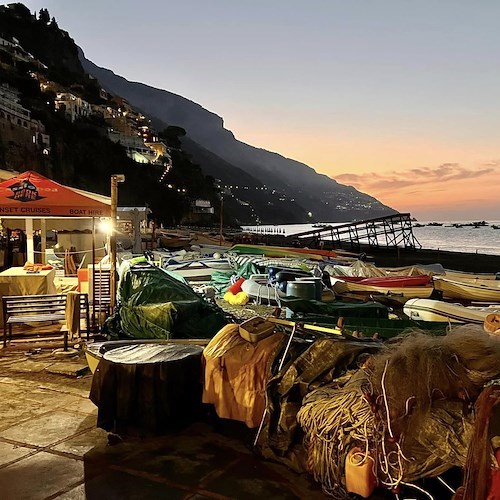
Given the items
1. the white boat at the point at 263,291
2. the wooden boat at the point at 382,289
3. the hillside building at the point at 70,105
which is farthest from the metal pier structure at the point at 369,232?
the hillside building at the point at 70,105

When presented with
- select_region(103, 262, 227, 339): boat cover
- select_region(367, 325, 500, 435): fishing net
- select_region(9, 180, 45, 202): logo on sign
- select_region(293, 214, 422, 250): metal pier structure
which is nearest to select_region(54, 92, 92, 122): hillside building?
select_region(293, 214, 422, 250): metal pier structure

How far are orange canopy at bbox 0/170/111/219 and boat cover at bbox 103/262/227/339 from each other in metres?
1.83

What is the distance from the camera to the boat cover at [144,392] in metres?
4.63

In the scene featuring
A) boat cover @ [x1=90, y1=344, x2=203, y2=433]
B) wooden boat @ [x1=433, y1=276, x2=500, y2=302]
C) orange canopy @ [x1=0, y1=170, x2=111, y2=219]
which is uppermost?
orange canopy @ [x1=0, y1=170, x2=111, y2=219]

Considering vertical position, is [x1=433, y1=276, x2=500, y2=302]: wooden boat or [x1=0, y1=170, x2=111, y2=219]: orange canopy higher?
[x1=0, y1=170, x2=111, y2=219]: orange canopy

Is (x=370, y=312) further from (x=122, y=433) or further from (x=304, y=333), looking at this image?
(x=122, y=433)

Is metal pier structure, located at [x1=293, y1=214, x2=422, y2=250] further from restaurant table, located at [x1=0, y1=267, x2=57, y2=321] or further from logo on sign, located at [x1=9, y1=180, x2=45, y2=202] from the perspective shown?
logo on sign, located at [x1=9, y1=180, x2=45, y2=202]

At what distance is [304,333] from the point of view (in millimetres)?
5062

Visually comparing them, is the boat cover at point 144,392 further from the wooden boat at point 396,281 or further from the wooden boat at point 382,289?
the wooden boat at point 396,281

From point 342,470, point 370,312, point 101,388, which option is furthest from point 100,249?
point 342,470

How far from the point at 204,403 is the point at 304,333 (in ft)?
4.14

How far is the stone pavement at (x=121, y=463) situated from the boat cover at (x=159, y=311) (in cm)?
158

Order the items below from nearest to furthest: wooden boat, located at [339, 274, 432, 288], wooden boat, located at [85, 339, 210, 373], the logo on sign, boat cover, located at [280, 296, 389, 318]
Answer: wooden boat, located at [85, 339, 210, 373] < boat cover, located at [280, 296, 389, 318] < the logo on sign < wooden boat, located at [339, 274, 432, 288]

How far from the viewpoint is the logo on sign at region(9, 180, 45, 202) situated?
377 inches
